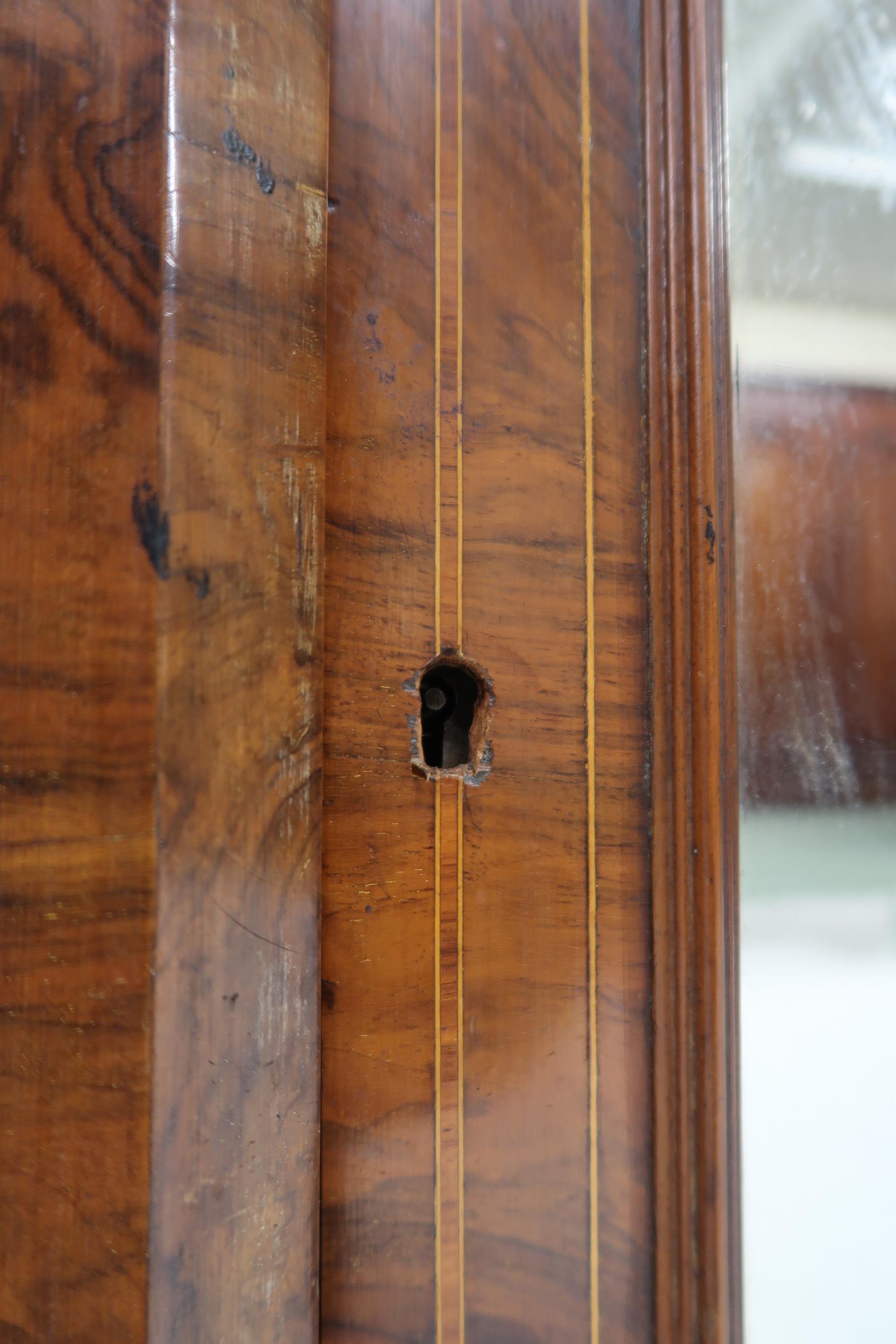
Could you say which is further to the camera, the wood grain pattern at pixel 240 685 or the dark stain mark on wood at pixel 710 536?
the dark stain mark on wood at pixel 710 536

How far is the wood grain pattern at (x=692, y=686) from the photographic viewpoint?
49 cm

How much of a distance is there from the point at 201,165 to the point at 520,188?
202 millimetres

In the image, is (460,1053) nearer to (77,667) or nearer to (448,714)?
(448,714)

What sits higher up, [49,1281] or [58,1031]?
[58,1031]

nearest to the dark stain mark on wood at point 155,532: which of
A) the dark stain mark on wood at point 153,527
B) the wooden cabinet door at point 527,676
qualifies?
the dark stain mark on wood at point 153,527

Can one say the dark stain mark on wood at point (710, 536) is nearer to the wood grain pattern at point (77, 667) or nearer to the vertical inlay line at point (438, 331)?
the vertical inlay line at point (438, 331)

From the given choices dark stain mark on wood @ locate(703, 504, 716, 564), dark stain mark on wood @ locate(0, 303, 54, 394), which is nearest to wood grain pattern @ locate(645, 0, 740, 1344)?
dark stain mark on wood @ locate(703, 504, 716, 564)

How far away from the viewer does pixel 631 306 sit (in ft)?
1.75

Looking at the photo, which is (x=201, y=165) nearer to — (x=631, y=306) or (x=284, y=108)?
(x=284, y=108)

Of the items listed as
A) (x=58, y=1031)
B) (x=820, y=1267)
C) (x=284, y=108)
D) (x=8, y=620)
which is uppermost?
(x=284, y=108)

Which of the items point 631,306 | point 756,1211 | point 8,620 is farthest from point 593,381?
point 756,1211

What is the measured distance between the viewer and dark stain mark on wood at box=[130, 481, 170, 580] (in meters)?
0.37

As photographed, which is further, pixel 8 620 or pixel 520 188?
pixel 520 188

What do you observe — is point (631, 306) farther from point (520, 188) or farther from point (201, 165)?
point (201, 165)
